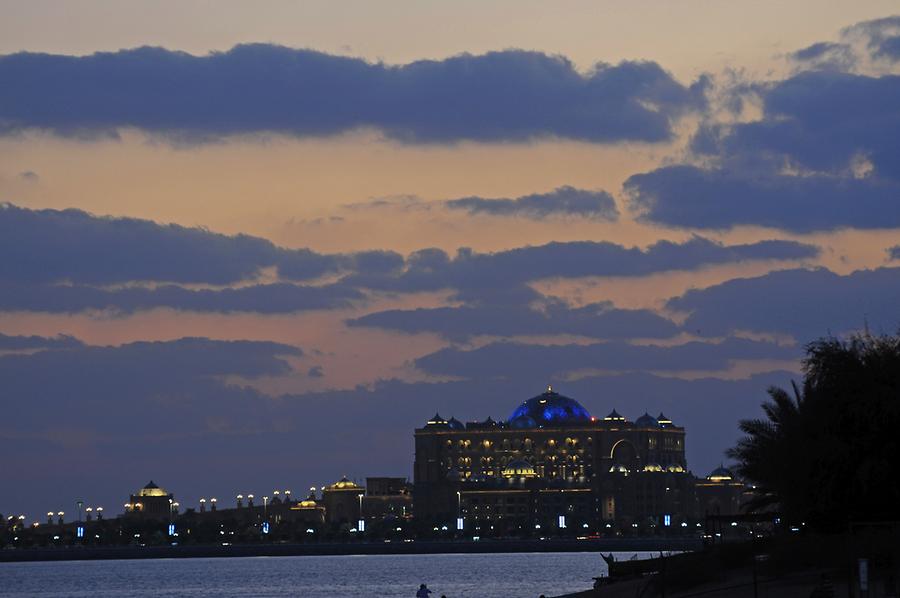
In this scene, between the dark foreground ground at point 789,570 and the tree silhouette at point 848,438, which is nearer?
the dark foreground ground at point 789,570

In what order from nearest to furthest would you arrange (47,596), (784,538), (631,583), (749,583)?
1. (749,583)
2. (784,538)
3. (631,583)
4. (47,596)

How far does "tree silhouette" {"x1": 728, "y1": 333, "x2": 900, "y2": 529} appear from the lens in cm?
6981

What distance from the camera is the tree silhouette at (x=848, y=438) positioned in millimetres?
69812

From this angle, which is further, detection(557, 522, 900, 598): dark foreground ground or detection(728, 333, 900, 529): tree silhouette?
detection(728, 333, 900, 529): tree silhouette

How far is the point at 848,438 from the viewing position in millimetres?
71188

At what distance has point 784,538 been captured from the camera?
270 ft

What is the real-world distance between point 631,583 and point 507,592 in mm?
44824

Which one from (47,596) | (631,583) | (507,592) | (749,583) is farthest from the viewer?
(47,596)

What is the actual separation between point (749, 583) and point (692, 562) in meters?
9.56

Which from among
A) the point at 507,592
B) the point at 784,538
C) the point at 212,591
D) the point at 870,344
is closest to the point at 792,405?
the point at 784,538

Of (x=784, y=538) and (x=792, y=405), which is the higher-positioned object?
(x=792, y=405)

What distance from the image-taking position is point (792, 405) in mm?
89312

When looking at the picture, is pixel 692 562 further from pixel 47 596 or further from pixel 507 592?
pixel 47 596

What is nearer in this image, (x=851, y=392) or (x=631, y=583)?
(x=851, y=392)
